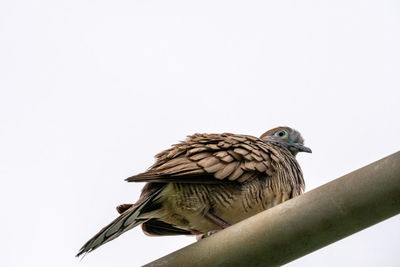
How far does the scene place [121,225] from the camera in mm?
3771

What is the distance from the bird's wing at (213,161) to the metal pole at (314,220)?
3.48 ft

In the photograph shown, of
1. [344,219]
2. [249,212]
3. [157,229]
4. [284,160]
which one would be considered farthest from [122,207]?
[344,219]

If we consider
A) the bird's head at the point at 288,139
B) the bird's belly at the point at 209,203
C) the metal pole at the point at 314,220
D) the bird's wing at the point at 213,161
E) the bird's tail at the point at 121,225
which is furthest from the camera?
the bird's head at the point at 288,139

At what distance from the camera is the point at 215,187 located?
425cm

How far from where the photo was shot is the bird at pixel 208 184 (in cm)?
407

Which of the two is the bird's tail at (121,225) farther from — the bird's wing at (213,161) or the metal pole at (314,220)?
the metal pole at (314,220)

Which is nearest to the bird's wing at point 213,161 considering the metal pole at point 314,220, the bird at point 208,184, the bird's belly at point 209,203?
the bird at point 208,184

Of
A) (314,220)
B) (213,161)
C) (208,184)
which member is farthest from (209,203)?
(314,220)

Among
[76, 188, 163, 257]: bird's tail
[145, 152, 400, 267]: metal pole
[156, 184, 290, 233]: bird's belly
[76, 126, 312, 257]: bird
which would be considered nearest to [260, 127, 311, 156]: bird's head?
[76, 126, 312, 257]: bird

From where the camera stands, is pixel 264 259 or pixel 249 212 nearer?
pixel 264 259

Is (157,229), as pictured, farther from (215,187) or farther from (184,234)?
(215,187)

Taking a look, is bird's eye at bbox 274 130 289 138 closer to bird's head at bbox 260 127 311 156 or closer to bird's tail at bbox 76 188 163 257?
bird's head at bbox 260 127 311 156

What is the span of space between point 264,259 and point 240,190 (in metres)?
1.51

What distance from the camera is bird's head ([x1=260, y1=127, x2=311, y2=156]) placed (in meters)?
5.81
